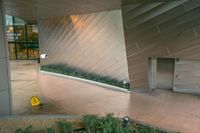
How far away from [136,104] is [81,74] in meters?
6.12

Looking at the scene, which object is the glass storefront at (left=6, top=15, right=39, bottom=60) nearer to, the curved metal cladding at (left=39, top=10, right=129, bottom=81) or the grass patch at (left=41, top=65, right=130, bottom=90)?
the curved metal cladding at (left=39, top=10, right=129, bottom=81)

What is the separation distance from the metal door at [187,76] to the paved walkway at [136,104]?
1.71 feet

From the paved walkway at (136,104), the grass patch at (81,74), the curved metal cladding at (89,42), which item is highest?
the curved metal cladding at (89,42)

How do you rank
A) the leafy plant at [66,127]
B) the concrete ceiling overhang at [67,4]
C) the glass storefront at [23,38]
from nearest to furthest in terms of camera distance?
the leafy plant at [66,127], the concrete ceiling overhang at [67,4], the glass storefront at [23,38]

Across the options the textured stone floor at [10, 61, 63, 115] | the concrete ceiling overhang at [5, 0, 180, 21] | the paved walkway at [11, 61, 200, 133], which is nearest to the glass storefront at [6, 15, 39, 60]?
the textured stone floor at [10, 61, 63, 115]

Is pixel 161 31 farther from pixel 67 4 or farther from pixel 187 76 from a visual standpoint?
pixel 67 4

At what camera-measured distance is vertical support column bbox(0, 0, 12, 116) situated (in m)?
7.06

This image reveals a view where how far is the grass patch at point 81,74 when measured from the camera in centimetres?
1260

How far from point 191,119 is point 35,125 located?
17.8 feet

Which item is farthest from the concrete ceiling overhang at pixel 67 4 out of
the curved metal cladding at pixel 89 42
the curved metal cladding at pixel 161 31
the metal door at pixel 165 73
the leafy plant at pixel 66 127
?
the leafy plant at pixel 66 127

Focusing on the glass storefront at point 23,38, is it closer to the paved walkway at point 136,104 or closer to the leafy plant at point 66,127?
the paved walkway at point 136,104

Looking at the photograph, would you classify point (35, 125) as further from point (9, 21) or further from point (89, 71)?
point (9, 21)

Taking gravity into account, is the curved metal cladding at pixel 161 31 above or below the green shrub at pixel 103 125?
above

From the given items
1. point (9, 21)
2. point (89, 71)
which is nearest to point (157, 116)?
point (89, 71)
